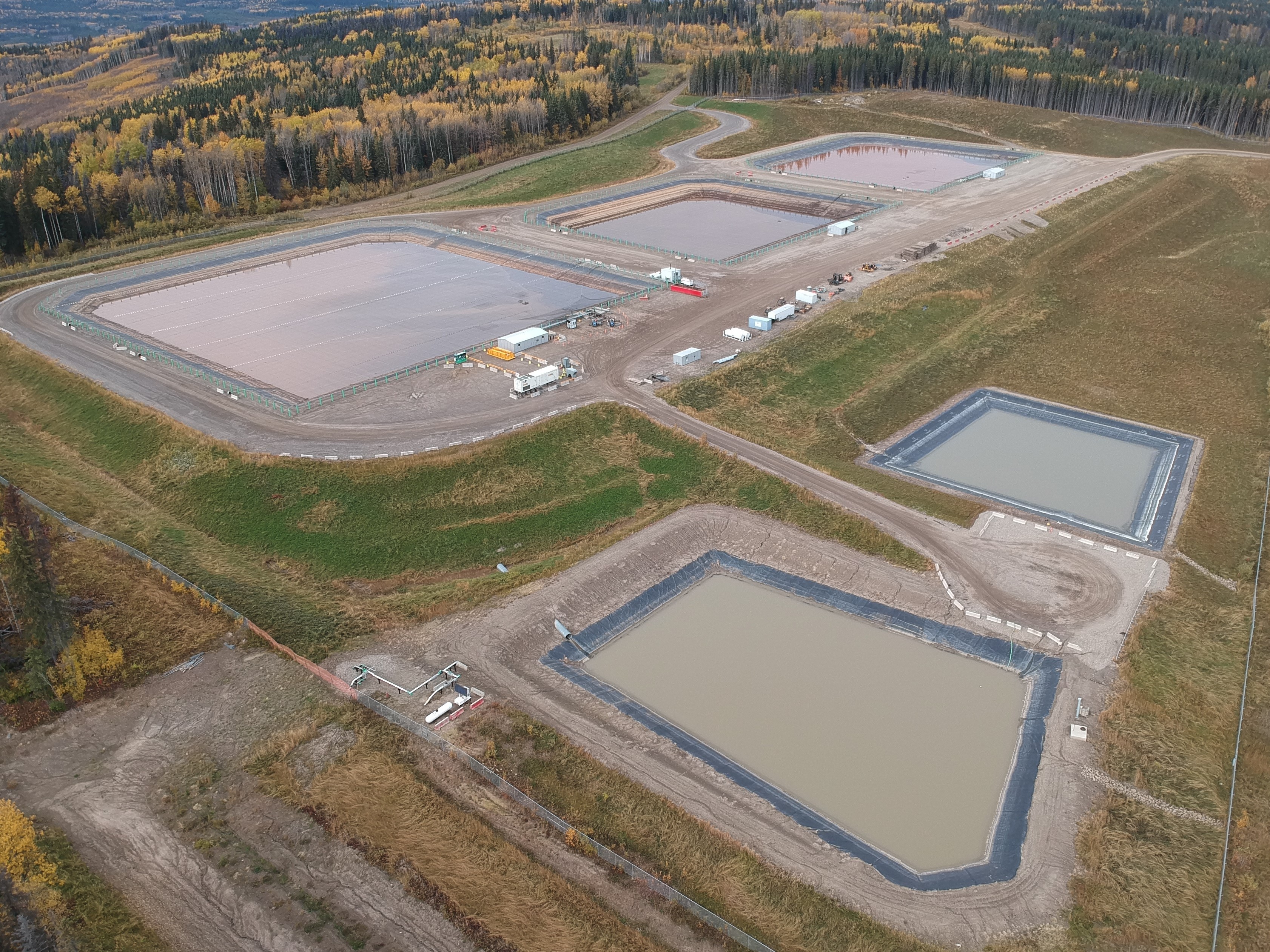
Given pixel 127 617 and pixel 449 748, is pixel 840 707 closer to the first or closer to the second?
pixel 449 748

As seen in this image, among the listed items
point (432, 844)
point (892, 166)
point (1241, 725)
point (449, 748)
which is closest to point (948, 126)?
point (892, 166)

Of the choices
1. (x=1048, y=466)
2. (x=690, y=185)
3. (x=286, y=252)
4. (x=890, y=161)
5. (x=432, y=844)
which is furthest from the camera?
(x=890, y=161)

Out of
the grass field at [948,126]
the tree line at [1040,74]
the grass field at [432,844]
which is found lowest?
the grass field at [432,844]

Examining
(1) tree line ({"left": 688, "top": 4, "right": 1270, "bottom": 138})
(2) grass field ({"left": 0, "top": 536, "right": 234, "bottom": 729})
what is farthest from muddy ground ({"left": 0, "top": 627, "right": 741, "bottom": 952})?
(1) tree line ({"left": 688, "top": 4, "right": 1270, "bottom": 138})

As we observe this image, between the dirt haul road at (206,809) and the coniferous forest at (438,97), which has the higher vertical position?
the coniferous forest at (438,97)

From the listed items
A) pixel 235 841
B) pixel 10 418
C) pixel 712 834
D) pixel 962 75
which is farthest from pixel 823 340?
pixel 962 75

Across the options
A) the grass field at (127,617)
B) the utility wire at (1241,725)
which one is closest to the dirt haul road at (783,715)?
the utility wire at (1241,725)

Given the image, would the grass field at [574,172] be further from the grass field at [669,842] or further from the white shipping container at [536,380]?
the grass field at [669,842]

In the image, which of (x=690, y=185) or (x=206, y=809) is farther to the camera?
(x=690, y=185)

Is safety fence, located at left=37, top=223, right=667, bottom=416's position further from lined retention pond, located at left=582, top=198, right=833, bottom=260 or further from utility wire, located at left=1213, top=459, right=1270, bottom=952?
utility wire, located at left=1213, top=459, right=1270, bottom=952
